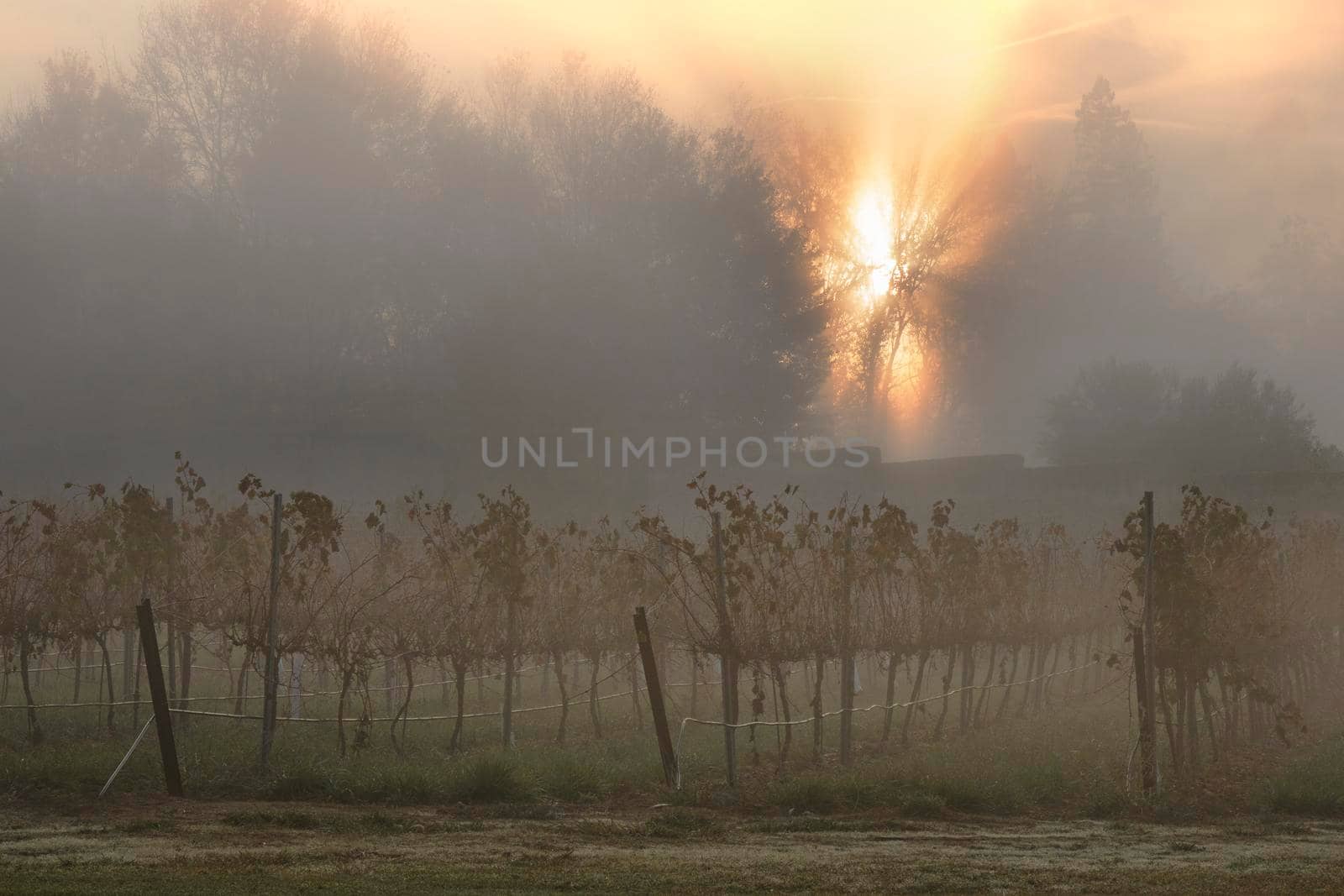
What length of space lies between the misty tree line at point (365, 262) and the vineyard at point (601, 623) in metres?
16.1

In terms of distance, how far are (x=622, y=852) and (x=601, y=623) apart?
27.7 ft

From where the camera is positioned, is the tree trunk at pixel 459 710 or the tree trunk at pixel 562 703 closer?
the tree trunk at pixel 459 710

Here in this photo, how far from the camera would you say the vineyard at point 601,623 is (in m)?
13.9

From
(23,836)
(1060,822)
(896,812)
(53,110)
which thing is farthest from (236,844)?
(53,110)

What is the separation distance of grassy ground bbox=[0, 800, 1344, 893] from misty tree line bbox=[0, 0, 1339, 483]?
1045 inches

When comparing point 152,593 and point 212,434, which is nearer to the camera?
point 152,593

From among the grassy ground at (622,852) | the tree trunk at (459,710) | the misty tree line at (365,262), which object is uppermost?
the misty tree line at (365,262)

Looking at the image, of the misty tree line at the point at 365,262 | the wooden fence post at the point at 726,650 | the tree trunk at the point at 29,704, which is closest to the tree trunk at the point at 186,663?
the tree trunk at the point at 29,704

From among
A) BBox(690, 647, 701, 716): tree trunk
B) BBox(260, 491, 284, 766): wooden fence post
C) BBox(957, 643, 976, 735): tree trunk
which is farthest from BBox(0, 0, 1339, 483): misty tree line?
BBox(260, 491, 284, 766): wooden fence post

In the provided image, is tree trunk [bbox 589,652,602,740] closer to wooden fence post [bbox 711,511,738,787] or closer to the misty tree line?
wooden fence post [bbox 711,511,738,787]

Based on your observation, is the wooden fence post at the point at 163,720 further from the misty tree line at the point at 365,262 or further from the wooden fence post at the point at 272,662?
the misty tree line at the point at 365,262

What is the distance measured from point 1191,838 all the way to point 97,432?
1245 inches

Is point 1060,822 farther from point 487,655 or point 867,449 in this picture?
point 867,449

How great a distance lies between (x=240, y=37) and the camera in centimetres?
3794
